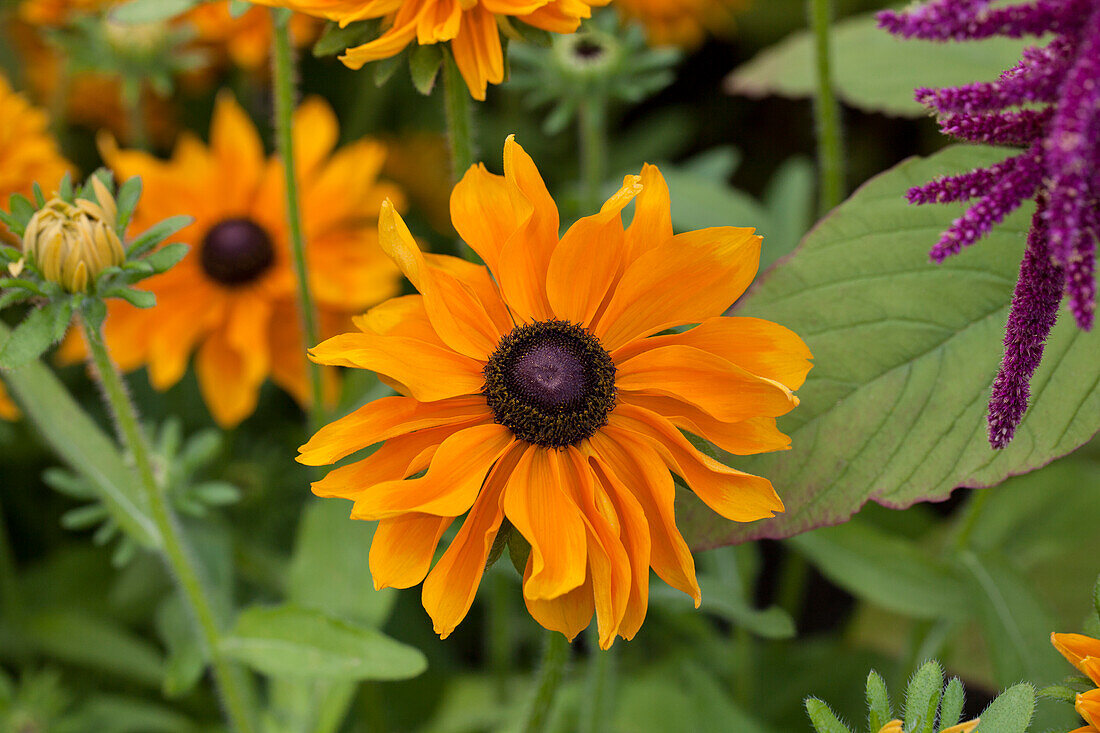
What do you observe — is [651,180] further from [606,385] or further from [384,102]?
[384,102]

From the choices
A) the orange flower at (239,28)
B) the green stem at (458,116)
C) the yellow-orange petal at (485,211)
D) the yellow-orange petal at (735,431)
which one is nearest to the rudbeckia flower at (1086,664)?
the yellow-orange petal at (735,431)

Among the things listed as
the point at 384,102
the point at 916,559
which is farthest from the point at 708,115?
the point at 916,559

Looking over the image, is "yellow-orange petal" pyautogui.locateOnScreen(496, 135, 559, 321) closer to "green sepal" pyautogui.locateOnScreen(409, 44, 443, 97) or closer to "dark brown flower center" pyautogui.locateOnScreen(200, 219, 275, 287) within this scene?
"green sepal" pyautogui.locateOnScreen(409, 44, 443, 97)

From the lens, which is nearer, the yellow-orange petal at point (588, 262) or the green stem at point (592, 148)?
the yellow-orange petal at point (588, 262)

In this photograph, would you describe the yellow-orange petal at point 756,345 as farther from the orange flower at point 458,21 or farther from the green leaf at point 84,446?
the green leaf at point 84,446

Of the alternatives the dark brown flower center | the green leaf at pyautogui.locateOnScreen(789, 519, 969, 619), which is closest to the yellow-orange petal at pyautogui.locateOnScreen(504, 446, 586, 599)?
the green leaf at pyautogui.locateOnScreen(789, 519, 969, 619)

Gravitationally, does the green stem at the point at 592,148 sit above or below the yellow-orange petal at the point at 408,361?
below
